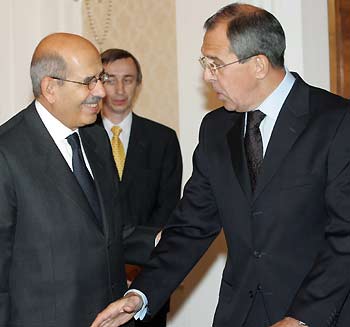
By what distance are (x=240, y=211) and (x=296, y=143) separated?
32 cm

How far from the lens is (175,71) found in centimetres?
544

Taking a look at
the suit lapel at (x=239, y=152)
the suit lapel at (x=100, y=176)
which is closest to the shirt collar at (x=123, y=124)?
the suit lapel at (x=100, y=176)

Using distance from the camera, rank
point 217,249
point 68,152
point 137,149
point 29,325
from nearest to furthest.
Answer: point 29,325 < point 68,152 < point 137,149 < point 217,249

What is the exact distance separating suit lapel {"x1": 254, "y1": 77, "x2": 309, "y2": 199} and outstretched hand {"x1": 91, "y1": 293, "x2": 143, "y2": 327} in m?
0.63

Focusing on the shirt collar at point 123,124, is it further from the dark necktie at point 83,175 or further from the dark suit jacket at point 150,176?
the dark necktie at point 83,175

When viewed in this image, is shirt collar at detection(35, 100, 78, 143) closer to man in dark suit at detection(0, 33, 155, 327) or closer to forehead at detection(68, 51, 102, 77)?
man in dark suit at detection(0, 33, 155, 327)

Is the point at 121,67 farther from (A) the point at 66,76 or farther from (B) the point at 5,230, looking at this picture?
(B) the point at 5,230

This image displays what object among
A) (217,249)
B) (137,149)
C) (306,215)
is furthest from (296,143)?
(217,249)

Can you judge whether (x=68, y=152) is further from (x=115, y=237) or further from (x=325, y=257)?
(x=325, y=257)

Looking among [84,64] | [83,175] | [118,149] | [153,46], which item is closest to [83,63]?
[84,64]

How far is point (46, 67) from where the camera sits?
3197 mm

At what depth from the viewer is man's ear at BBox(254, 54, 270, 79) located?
10.0ft

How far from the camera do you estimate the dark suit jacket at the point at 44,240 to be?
9.82 ft

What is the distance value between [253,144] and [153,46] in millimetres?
2524
